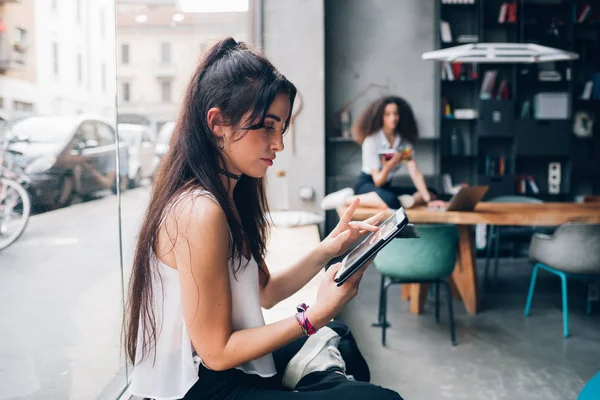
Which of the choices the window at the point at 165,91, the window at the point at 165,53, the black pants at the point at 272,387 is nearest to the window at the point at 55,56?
the black pants at the point at 272,387

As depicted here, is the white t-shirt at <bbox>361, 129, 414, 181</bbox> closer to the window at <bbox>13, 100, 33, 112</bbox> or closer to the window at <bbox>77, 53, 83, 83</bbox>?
the window at <bbox>77, 53, 83, 83</bbox>

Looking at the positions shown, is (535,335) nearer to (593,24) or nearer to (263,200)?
(263,200)

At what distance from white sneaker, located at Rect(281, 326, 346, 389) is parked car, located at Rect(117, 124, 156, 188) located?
1.07 meters

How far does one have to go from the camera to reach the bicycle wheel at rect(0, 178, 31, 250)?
121 cm

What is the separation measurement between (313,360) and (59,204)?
743 millimetres

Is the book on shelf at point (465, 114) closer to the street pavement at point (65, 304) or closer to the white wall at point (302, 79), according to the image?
the white wall at point (302, 79)

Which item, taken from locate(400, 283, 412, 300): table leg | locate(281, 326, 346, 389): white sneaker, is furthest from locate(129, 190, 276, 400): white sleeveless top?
locate(400, 283, 412, 300): table leg

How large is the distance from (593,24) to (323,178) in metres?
3.26

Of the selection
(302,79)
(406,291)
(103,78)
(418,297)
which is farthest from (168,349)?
(302,79)

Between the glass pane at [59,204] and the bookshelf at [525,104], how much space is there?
16.2 ft

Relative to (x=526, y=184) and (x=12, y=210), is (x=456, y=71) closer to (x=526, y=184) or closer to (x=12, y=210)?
(x=526, y=184)

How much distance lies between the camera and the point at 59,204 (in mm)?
1501

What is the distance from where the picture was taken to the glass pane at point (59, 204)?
4.08 ft

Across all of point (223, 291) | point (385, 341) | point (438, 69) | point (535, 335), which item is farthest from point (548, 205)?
point (223, 291)
